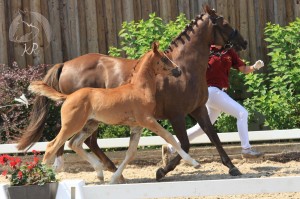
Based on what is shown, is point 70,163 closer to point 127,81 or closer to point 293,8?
point 127,81

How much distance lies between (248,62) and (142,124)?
4.05 meters

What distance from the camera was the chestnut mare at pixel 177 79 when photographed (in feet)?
29.2

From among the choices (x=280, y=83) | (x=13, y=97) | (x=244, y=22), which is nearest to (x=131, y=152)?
(x=13, y=97)

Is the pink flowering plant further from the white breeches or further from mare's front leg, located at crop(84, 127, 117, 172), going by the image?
the white breeches

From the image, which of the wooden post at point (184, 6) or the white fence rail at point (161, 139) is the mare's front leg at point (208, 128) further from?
the wooden post at point (184, 6)

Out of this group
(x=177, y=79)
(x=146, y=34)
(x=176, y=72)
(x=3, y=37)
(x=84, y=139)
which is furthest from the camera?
(x=3, y=37)

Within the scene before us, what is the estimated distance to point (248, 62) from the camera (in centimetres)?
1179

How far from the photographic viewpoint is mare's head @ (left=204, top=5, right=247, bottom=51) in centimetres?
919

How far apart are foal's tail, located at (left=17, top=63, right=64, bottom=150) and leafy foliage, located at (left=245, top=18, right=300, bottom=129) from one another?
10.8ft

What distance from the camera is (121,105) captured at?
8.21 meters

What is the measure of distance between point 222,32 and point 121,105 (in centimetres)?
180

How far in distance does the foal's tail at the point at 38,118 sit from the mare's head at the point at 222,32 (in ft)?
6.70

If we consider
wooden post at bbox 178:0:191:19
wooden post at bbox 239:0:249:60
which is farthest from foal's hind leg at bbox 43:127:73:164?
wooden post at bbox 239:0:249:60

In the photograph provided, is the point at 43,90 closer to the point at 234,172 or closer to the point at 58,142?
the point at 58,142
